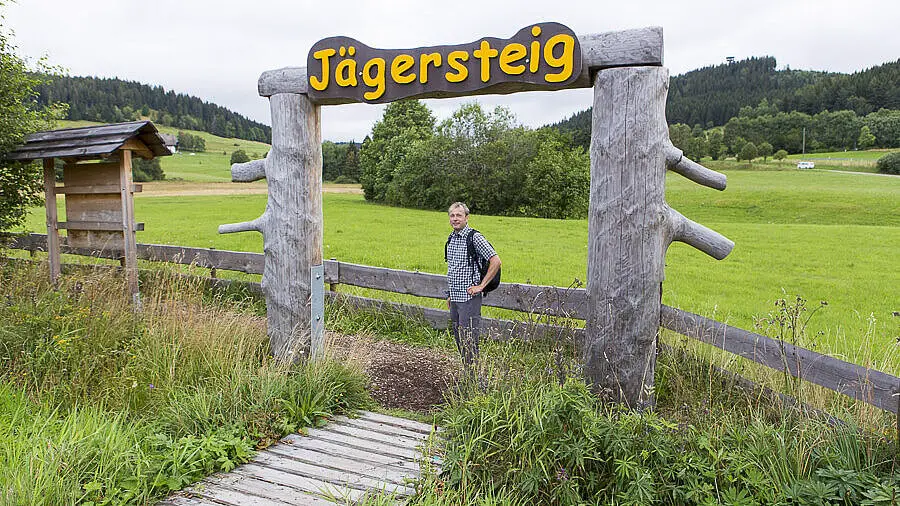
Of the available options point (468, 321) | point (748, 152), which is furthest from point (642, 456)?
point (748, 152)

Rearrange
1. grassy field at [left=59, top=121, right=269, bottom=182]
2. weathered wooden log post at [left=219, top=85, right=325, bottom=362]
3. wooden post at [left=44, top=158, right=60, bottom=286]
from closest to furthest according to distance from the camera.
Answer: weathered wooden log post at [left=219, top=85, right=325, bottom=362], wooden post at [left=44, top=158, right=60, bottom=286], grassy field at [left=59, top=121, right=269, bottom=182]

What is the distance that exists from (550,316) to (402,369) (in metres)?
1.95

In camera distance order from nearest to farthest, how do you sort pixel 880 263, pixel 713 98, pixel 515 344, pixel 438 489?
pixel 438 489 → pixel 515 344 → pixel 880 263 → pixel 713 98

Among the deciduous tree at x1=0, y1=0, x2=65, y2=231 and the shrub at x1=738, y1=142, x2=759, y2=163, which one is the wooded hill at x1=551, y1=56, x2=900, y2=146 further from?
the deciduous tree at x1=0, y1=0, x2=65, y2=231

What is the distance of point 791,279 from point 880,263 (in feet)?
11.4

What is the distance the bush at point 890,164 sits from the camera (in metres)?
53.4

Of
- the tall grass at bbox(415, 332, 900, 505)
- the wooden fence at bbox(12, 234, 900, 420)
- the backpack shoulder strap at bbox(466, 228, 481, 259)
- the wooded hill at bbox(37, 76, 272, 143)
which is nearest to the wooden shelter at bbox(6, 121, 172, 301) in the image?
the wooden fence at bbox(12, 234, 900, 420)

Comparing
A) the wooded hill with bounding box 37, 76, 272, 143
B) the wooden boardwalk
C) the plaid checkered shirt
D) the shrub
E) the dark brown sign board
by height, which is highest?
the wooded hill with bounding box 37, 76, 272, 143

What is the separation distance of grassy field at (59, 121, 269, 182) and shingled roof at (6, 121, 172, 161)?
153ft

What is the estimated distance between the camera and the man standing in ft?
19.4

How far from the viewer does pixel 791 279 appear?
13.4 metres

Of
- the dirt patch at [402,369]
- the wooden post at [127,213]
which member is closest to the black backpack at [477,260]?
the dirt patch at [402,369]

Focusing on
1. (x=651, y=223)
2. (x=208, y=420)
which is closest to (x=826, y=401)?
(x=651, y=223)

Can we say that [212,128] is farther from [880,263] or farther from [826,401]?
[826,401]
